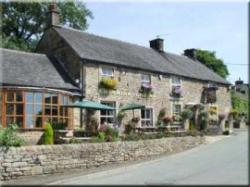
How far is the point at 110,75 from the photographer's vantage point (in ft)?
90.1

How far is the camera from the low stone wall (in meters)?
15.9

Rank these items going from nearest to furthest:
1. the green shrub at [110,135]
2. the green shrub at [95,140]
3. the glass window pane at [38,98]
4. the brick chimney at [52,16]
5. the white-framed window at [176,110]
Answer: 1. the green shrub at [95,140]
2. the green shrub at [110,135]
3. the glass window pane at [38,98]
4. the brick chimney at [52,16]
5. the white-framed window at [176,110]

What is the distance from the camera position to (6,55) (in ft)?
83.0

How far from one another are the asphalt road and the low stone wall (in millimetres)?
1370

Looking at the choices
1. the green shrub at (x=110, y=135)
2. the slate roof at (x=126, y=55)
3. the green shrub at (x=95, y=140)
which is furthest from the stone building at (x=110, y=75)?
the green shrub at (x=95, y=140)

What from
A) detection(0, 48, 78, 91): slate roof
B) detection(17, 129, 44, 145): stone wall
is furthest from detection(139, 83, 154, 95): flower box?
detection(17, 129, 44, 145): stone wall

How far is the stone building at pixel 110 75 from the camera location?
25.5 metres

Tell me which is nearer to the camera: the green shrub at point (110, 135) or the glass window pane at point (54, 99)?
the green shrub at point (110, 135)

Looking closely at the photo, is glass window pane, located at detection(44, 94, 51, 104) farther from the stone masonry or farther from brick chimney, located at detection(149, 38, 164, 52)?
brick chimney, located at detection(149, 38, 164, 52)

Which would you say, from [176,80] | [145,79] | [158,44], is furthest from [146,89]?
[158,44]

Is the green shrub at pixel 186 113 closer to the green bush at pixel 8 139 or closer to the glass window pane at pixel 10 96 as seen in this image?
the glass window pane at pixel 10 96

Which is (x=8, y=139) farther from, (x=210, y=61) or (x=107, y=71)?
(x=210, y=61)

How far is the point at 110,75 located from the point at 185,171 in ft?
41.1

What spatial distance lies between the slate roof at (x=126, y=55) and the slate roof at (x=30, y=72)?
1.90 meters
